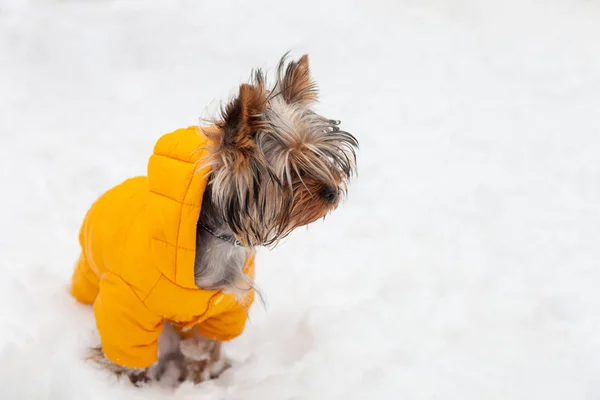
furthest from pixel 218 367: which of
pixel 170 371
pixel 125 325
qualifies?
pixel 125 325

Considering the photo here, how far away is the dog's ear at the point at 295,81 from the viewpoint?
284cm

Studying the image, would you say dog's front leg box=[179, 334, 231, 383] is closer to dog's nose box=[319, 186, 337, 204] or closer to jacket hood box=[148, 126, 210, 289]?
jacket hood box=[148, 126, 210, 289]

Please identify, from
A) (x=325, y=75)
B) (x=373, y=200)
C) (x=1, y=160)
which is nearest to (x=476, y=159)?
(x=373, y=200)

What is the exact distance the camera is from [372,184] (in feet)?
16.6

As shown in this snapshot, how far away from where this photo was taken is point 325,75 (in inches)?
254

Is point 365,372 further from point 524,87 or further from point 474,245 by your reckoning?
point 524,87

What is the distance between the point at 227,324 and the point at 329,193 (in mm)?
1276

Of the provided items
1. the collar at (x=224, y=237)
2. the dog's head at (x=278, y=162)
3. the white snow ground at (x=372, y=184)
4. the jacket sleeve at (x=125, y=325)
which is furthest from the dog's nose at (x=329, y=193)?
the white snow ground at (x=372, y=184)

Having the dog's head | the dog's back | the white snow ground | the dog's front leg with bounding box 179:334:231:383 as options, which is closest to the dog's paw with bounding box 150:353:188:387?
the dog's front leg with bounding box 179:334:231:383

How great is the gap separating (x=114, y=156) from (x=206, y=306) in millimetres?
2330

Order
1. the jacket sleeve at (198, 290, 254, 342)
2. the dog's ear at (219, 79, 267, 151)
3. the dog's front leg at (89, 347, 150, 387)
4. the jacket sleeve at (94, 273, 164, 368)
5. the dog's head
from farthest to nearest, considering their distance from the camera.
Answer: the jacket sleeve at (198, 290, 254, 342), the dog's front leg at (89, 347, 150, 387), the jacket sleeve at (94, 273, 164, 368), the dog's head, the dog's ear at (219, 79, 267, 151)

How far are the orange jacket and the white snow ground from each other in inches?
14.0

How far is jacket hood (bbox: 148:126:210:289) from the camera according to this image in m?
2.77

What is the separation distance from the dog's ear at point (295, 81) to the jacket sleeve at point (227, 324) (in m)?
1.23
